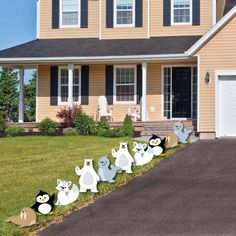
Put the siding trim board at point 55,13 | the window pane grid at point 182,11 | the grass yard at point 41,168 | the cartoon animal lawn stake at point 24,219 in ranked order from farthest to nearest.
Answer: the siding trim board at point 55,13, the window pane grid at point 182,11, the grass yard at point 41,168, the cartoon animal lawn stake at point 24,219

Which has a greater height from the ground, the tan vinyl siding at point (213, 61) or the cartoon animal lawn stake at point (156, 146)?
the tan vinyl siding at point (213, 61)

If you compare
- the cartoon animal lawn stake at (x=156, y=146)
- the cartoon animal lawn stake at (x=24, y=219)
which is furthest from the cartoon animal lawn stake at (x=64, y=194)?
the cartoon animal lawn stake at (x=156, y=146)

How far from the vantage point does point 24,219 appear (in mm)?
9312

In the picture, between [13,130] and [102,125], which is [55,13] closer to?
[13,130]

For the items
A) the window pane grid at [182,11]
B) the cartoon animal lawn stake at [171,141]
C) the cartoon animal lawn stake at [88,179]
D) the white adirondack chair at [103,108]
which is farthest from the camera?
the window pane grid at [182,11]

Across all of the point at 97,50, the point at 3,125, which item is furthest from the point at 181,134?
the point at 3,125

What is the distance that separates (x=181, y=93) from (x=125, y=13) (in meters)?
4.57

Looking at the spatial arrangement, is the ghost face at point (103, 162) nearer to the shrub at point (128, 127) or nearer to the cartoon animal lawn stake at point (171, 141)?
the cartoon animal lawn stake at point (171, 141)

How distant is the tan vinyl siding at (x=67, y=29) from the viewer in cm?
2414

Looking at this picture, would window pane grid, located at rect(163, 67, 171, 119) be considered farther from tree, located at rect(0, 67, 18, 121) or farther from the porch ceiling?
tree, located at rect(0, 67, 18, 121)

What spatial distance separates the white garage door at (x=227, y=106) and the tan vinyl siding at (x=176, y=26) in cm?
477

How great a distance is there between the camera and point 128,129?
1997 cm

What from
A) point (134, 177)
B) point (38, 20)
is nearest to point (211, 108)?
point (134, 177)

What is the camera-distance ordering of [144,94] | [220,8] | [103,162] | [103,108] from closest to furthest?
1. [103,162]
2. [144,94]
3. [103,108]
4. [220,8]
